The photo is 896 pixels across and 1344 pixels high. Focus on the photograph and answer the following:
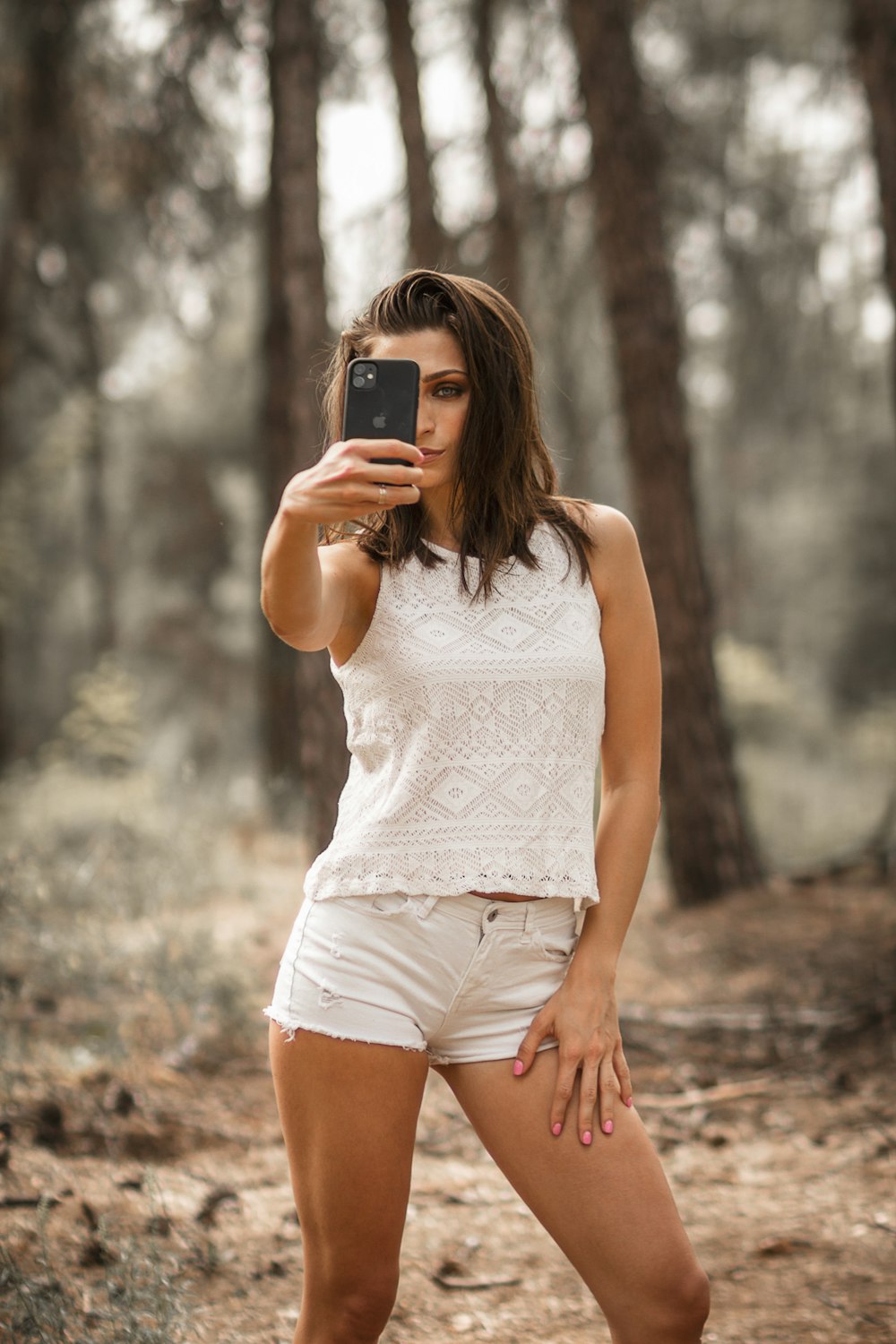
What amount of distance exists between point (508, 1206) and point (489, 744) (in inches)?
91.9

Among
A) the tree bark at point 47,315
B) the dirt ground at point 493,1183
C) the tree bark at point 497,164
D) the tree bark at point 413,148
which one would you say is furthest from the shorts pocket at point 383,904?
the tree bark at point 47,315

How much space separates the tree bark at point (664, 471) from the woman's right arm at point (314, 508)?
17.6 ft

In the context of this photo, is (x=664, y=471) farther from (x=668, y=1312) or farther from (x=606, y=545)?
(x=668, y=1312)

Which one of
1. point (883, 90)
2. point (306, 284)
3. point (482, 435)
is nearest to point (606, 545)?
point (482, 435)

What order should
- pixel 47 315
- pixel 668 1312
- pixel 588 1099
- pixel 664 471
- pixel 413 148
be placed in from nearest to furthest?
pixel 668 1312 < pixel 588 1099 < pixel 664 471 < pixel 413 148 < pixel 47 315

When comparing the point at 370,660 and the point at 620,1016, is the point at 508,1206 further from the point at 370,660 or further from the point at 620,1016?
the point at 370,660

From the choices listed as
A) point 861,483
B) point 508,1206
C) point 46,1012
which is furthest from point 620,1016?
point 861,483

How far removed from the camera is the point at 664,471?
23.7 ft

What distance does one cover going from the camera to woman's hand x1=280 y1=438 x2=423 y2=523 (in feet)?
5.97

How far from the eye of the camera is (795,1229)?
3.45 m

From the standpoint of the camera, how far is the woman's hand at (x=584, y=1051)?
6.30ft

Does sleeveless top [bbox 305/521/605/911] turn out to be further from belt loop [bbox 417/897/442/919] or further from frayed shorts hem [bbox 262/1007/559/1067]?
frayed shorts hem [bbox 262/1007/559/1067]

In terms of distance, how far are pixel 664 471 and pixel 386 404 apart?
551cm

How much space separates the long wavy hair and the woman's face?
1 centimetres
